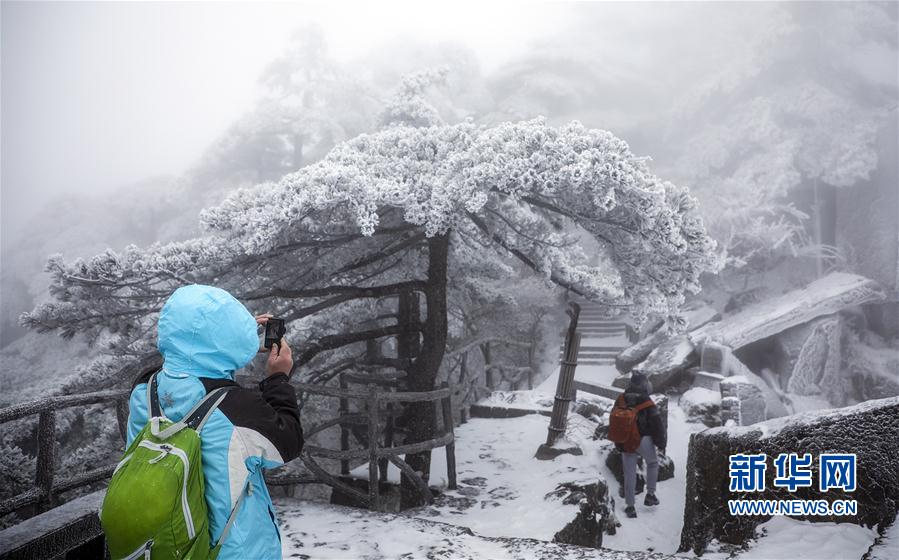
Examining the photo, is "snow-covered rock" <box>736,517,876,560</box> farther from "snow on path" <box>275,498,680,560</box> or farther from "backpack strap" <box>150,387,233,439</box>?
"backpack strap" <box>150,387,233,439</box>

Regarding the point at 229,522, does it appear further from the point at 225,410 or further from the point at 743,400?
the point at 743,400

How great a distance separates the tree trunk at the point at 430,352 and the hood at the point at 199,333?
4371mm

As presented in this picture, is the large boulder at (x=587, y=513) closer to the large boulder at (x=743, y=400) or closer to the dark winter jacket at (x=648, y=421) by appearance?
the dark winter jacket at (x=648, y=421)

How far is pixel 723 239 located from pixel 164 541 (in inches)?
663

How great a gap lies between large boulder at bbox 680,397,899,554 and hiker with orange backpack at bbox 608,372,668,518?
1.16 m

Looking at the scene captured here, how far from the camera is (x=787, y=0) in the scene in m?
18.1

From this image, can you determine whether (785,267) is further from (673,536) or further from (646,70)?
(673,536)

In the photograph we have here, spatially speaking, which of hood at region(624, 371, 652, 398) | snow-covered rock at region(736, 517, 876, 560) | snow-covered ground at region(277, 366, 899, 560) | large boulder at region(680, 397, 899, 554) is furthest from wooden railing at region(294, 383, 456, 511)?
snow-covered rock at region(736, 517, 876, 560)

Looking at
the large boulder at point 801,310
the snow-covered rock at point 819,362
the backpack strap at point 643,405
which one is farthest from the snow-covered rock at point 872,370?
the backpack strap at point 643,405

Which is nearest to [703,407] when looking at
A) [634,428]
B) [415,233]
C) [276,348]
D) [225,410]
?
[634,428]

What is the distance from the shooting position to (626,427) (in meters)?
5.42

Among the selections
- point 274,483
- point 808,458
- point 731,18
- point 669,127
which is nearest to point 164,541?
point 274,483

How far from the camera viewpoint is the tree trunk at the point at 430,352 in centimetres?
603

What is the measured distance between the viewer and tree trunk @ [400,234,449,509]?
6.03 metres
